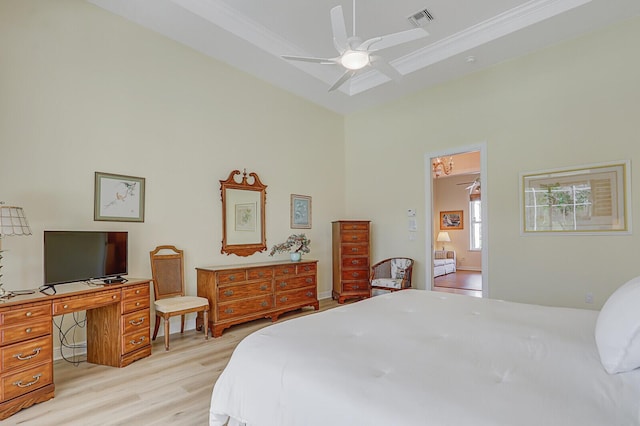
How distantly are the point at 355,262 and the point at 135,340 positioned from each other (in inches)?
134

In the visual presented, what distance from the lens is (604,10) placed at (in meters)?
3.58

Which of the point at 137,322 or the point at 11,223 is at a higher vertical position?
the point at 11,223

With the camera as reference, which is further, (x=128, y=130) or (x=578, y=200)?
(x=578, y=200)

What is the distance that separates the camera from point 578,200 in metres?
4.02

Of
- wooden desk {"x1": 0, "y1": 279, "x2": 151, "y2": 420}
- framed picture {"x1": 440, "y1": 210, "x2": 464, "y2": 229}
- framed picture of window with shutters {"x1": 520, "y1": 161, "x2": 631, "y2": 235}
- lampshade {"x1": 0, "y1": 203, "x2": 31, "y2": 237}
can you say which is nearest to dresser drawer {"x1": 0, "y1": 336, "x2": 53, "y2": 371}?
wooden desk {"x1": 0, "y1": 279, "x2": 151, "y2": 420}

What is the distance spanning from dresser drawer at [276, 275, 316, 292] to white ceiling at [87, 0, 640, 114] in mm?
2960

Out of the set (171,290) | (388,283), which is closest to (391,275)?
(388,283)

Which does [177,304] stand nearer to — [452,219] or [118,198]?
[118,198]

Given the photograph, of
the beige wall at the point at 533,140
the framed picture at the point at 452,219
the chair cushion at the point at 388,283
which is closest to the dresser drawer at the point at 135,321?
the chair cushion at the point at 388,283

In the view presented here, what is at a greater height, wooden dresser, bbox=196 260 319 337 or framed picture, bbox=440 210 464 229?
framed picture, bbox=440 210 464 229

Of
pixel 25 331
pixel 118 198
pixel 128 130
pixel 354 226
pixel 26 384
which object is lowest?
pixel 26 384

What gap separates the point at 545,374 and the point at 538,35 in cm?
426

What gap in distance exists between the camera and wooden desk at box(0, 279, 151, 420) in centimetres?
227

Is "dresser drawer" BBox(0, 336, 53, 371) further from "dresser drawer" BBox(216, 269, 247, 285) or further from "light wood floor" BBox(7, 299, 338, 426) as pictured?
"dresser drawer" BBox(216, 269, 247, 285)
